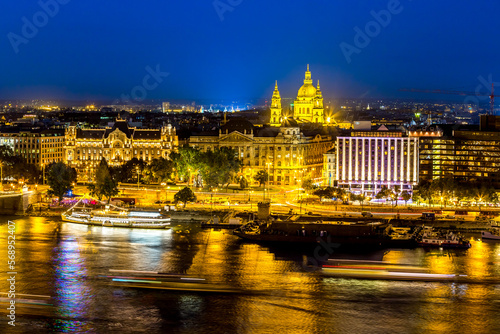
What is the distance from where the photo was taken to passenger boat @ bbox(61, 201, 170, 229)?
27.6 metres

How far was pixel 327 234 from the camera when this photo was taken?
25500 mm

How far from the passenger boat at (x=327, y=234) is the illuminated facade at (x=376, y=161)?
26.9 ft

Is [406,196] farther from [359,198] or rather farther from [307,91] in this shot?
[307,91]

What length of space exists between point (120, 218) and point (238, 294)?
11.1 metres

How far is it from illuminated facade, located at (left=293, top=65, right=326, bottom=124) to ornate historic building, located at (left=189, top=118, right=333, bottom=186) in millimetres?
10240

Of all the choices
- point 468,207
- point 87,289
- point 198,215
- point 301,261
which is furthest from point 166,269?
point 468,207

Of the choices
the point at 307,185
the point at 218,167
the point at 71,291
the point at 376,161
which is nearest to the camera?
the point at 71,291

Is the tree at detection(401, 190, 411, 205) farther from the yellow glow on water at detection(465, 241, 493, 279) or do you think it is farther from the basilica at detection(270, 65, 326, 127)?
the basilica at detection(270, 65, 326, 127)

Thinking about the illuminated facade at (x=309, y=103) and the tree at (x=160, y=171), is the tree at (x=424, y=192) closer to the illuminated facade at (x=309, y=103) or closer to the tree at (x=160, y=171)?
the tree at (x=160, y=171)

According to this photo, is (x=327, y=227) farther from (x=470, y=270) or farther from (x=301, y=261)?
(x=470, y=270)

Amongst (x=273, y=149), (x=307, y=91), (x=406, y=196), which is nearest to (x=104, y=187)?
(x=273, y=149)

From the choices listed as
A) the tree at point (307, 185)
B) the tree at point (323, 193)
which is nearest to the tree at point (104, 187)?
the tree at point (307, 185)

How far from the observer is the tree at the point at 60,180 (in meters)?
31.6

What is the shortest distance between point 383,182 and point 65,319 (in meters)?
20.3
